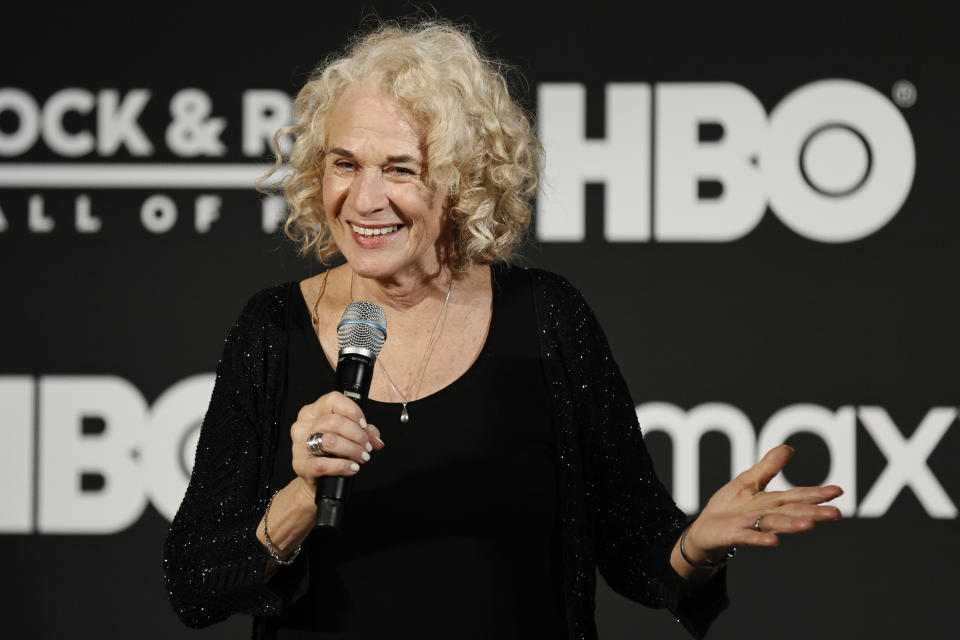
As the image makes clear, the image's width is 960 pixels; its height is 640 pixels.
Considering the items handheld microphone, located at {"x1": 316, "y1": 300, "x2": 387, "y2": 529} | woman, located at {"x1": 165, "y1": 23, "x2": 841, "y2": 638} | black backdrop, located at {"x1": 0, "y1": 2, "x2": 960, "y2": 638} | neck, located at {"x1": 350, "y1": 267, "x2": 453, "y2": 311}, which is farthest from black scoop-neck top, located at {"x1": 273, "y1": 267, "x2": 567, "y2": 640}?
black backdrop, located at {"x1": 0, "y1": 2, "x2": 960, "y2": 638}

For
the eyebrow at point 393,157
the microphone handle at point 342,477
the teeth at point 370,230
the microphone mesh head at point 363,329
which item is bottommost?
the microphone handle at point 342,477

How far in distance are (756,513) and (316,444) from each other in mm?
585

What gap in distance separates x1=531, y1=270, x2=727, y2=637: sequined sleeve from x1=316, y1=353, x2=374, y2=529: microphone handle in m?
0.45

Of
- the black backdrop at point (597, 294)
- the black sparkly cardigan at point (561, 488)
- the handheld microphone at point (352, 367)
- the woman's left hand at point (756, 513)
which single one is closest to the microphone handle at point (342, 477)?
the handheld microphone at point (352, 367)

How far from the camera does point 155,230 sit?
314 centimetres

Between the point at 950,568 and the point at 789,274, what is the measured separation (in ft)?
3.07

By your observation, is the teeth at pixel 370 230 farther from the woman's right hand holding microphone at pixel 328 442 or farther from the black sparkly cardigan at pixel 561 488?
the woman's right hand holding microphone at pixel 328 442

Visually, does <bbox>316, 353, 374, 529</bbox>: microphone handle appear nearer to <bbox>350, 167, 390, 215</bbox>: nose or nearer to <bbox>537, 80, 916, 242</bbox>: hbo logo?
<bbox>350, 167, 390, 215</bbox>: nose

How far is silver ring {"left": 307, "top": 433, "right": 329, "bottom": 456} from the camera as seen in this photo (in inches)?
49.2

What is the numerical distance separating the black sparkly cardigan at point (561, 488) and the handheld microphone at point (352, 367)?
0.89 feet

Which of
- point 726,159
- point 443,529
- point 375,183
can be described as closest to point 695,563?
point 443,529

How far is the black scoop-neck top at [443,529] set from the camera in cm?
157

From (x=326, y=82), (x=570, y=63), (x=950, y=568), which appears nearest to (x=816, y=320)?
(x=950, y=568)

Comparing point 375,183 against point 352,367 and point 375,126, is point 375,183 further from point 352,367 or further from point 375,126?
point 352,367
